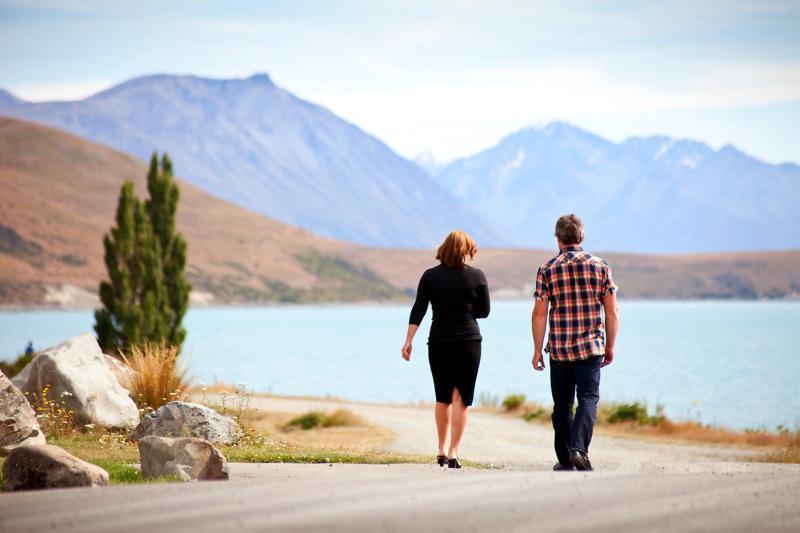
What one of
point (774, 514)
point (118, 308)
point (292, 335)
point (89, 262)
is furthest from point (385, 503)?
point (89, 262)

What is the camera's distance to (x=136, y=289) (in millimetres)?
29703

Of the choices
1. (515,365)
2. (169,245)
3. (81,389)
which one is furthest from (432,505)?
(515,365)

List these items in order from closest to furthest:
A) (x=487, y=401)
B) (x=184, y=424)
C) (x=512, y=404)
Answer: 1. (x=184, y=424)
2. (x=512, y=404)
3. (x=487, y=401)

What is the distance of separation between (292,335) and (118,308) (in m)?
85.4

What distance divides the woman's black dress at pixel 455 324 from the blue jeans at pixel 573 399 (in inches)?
31.6

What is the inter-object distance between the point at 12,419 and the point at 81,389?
3981 millimetres

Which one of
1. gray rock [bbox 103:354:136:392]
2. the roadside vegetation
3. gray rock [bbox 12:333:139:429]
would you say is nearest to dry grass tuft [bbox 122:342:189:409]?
gray rock [bbox 103:354:136:392]

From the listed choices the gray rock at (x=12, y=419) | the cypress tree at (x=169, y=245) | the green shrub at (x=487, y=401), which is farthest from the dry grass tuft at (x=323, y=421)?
the gray rock at (x=12, y=419)

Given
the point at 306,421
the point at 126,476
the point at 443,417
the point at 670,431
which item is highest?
the point at 443,417

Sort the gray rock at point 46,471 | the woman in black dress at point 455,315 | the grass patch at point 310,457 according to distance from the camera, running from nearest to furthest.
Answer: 1. the gray rock at point 46,471
2. the woman in black dress at point 455,315
3. the grass patch at point 310,457

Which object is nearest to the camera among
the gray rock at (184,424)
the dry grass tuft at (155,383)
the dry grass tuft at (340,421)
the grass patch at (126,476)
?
the grass patch at (126,476)

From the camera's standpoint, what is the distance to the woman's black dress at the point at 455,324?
396 inches

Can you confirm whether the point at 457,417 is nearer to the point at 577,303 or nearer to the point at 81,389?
the point at 577,303

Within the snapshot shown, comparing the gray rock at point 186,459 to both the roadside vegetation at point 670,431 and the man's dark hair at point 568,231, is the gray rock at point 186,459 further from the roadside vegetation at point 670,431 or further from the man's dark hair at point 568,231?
the roadside vegetation at point 670,431
